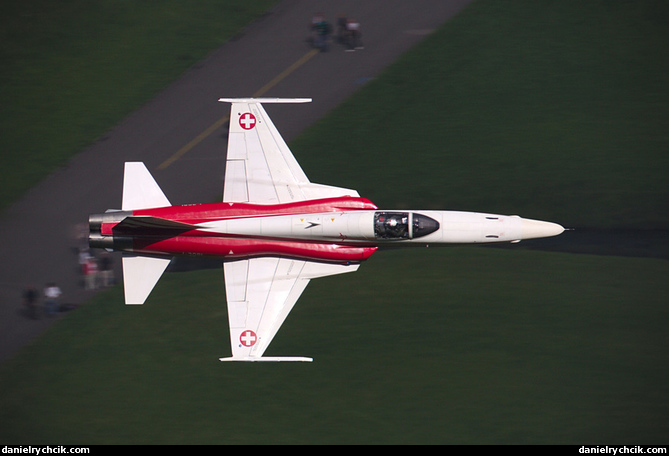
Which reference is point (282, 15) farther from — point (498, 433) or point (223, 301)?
point (498, 433)

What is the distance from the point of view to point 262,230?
30.4 m

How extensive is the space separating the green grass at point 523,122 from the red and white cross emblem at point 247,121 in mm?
4076

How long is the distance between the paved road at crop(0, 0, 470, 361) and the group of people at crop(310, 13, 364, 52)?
0.34 meters

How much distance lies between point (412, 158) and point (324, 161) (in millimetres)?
3382

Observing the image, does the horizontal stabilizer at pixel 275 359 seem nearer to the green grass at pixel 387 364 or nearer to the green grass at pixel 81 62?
the green grass at pixel 387 364

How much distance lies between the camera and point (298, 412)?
30.3m

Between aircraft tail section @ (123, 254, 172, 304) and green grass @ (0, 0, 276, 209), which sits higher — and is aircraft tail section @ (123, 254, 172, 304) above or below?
below

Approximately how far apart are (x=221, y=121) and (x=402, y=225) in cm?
982

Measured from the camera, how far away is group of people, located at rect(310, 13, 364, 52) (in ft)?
121

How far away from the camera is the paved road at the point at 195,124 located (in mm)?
33750

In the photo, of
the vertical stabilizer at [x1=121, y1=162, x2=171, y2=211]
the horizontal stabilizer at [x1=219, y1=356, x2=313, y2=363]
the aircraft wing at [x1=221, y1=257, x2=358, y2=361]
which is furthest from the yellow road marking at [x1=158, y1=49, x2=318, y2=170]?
the horizontal stabilizer at [x1=219, y1=356, x2=313, y2=363]

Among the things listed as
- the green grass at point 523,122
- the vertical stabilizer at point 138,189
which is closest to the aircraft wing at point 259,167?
the vertical stabilizer at point 138,189

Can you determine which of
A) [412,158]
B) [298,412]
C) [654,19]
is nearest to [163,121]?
[412,158]

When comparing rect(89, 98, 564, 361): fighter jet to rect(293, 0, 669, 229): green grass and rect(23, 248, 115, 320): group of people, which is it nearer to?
rect(23, 248, 115, 320): group of people
